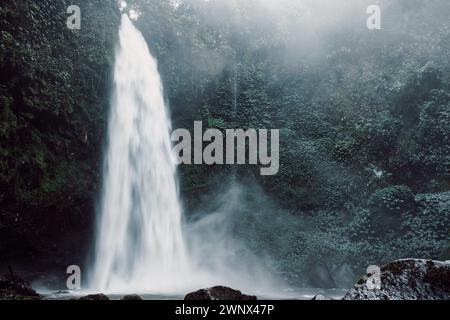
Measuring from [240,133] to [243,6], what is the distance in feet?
22.3

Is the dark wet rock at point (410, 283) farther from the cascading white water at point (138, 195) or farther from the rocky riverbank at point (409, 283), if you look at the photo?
the cascading white water at point (138, 195)

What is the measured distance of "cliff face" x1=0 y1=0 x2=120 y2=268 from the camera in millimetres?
9227

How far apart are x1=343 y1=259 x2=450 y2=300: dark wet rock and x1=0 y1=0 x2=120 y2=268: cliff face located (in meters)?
8.50

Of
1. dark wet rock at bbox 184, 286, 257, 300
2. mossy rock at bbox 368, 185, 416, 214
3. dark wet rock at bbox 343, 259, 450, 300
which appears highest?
mossy rock at bbox 368, 185, 416, 214

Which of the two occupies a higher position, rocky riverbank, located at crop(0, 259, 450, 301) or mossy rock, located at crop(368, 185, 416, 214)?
mossy rock, located at crop(368, 185, 416, 214)

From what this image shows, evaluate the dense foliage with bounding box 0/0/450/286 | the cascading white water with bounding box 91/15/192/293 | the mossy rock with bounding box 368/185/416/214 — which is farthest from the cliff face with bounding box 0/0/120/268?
the mossy rock with bounding box 368/185/416/214

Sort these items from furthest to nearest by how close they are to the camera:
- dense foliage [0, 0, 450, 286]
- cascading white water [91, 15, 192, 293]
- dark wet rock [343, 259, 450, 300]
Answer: cascading white water [91, 15, 192, 293]
dense foliage [0, 0, 450, 286]
dark wet rock [343, 259, 450, 300]

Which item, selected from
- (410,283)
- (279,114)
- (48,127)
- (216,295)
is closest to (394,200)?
(279,114)

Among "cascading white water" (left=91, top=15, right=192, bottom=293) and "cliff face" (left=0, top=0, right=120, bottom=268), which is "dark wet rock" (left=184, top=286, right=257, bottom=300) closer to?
"cascading white water" (left=91, top=15, right=192, bottom=293)

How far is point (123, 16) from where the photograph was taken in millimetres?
14172

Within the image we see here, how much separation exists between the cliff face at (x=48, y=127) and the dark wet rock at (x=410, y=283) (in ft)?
27.9

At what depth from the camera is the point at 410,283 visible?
3.99 m

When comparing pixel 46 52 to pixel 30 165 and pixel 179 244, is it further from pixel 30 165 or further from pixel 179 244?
pixel 179 244

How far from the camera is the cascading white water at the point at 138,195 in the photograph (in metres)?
10.7
